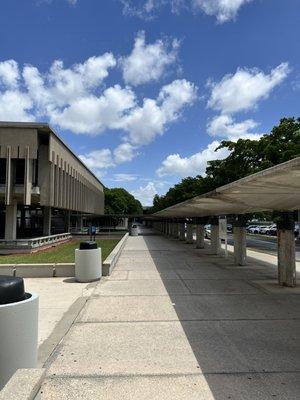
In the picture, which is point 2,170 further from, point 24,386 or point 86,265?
point 24,386

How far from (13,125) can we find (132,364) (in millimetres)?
33166

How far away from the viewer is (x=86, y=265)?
1370 cm

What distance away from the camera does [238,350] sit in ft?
21.4

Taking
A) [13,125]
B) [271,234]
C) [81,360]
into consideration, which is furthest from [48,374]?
[271,234]

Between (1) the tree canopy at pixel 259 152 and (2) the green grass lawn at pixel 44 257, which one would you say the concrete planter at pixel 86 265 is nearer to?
(2) the green grass lawn at pixel 44 257

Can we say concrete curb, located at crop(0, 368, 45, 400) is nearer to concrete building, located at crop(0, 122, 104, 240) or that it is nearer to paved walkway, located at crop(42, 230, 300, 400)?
paved walkway, located at crop(42, 230, 300, 400)

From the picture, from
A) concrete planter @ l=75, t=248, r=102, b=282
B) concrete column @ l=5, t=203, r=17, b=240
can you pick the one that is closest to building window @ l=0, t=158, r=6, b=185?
concrete column @ l=5, t=203, r=17, b=240

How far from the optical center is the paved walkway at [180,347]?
5066 millimetres

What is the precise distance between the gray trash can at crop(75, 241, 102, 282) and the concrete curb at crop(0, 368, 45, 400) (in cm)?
970

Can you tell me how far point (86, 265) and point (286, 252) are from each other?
619 cm

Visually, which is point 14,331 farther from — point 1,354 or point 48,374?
point 48,374

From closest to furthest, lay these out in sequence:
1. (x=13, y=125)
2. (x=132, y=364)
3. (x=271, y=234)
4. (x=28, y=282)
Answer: (x=132, y=364)
(x=28, y=282)
(x=13, y=125)
(x=271, y=234)

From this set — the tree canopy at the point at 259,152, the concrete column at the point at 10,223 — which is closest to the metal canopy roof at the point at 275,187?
the tree canopy at the point at 259,152

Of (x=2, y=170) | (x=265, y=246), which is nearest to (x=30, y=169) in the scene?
(x=2, y=170)
